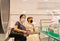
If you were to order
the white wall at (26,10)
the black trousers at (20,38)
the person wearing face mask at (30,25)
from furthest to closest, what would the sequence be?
1. the white wall at (26,10)
2. the person wearing face mask at (30,25)
3. the black trousers at (20,38)

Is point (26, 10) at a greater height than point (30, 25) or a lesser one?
greater

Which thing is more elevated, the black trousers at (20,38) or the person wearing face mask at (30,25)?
the person wearing face mask at (30,25)

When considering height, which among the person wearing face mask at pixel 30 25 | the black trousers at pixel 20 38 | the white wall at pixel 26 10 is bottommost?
the black trousers at pixel 20 38

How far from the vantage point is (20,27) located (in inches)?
88.1

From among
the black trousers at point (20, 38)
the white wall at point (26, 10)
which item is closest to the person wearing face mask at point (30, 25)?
the white wall at point (26, 10)

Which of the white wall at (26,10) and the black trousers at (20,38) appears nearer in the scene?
the black trousers at (20,38)

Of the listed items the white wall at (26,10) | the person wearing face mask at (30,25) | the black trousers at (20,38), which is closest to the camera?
the black trousers at (20,38)

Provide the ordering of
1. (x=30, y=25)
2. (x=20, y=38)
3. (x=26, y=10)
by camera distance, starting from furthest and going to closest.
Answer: (x=26, y=10)
(x=30, y=25)
(x=20, y=38)

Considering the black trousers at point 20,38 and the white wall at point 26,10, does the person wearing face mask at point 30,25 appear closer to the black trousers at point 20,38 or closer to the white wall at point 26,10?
the white wall at point 26,10

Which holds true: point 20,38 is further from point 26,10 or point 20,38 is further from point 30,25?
point 26,10

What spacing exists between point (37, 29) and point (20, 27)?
0.61 metres

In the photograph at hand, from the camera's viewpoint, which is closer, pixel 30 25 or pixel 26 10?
pixel 30 25

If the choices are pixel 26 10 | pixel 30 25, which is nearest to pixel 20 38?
pixel 30 25

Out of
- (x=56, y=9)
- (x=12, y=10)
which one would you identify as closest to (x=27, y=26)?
(x=12, y=10)
